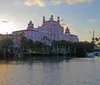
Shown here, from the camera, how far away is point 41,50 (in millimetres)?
145750

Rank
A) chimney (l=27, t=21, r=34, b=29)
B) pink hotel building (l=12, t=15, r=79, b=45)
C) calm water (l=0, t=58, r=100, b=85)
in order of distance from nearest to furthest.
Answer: calm water (l=0, t=58, r=100, b=85), pink hotel building (l=12, t=15, r=79, b=45), chimney (l=27, t=21, r=34, b=29)

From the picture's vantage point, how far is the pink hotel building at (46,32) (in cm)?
14575

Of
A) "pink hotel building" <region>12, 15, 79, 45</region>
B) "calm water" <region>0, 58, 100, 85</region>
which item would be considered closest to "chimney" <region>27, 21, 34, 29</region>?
"pink hotel building" <region>12, 15, 79, 45</region>

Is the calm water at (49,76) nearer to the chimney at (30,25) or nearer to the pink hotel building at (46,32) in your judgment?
the pink hotel building at (46,32)

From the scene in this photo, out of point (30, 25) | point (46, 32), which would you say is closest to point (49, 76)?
point (30, 25)

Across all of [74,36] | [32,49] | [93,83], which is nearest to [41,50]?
[32,49]

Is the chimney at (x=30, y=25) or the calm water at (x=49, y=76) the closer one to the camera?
the calm water at (x=49, y=76)

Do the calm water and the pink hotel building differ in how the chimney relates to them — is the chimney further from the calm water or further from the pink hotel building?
the calm water

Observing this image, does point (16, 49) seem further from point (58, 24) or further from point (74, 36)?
point (74, 36)

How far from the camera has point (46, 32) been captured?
15638cm

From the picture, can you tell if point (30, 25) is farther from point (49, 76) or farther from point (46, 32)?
point (49, 76)

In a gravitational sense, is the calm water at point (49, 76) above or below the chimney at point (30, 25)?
below

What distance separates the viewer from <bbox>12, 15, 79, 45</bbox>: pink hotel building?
145750 millimetres

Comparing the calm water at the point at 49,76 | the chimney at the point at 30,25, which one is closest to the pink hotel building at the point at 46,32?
the chimney at the point at 30,25
